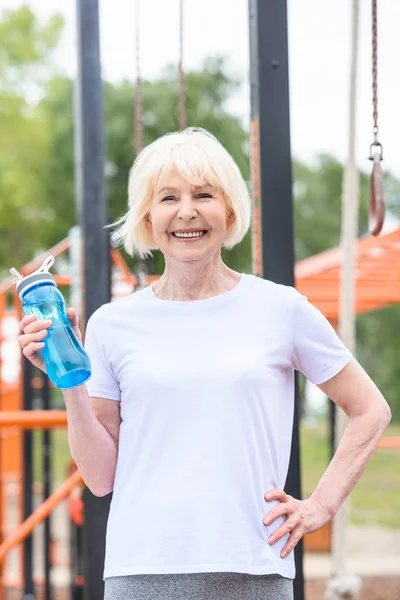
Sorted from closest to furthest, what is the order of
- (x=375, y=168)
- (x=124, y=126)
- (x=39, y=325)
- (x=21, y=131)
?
(x=39, y=325), (x=375, y=168), (x=124, y=126), (x=21, y=131)

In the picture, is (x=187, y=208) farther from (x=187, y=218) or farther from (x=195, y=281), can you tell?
(x=195, y=281)

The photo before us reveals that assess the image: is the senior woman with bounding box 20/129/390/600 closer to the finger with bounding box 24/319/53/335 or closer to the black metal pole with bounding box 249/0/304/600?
the finger with bounding box 24/319/53/335

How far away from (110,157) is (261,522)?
14186mm

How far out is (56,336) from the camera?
4.95 feet

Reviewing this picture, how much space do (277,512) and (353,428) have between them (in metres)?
0.21

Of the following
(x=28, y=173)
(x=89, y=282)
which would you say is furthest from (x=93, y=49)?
(x=28, y=173)

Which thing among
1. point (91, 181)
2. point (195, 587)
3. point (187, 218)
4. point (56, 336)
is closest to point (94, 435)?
point (56, 336)

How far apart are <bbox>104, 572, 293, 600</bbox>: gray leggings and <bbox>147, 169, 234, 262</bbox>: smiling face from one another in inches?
20.7

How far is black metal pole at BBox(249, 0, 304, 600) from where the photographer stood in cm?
221

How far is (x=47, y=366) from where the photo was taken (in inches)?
59.0

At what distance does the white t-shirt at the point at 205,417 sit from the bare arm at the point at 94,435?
0.11ft

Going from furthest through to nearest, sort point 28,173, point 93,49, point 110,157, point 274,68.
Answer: point 28,173, point 110,157, point 93,49, point 274,68

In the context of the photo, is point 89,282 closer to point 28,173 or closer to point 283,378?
point 283,378

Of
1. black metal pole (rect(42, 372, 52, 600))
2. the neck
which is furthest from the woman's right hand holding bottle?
black metal pole (rect(42, 372, 52, 600))
